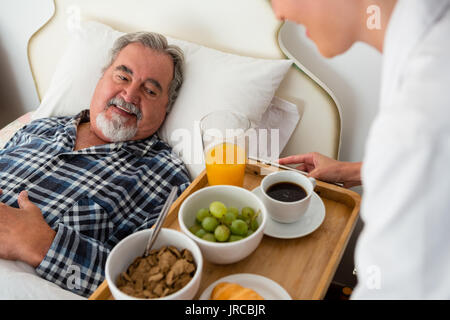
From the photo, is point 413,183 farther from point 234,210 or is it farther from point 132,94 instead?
point 132,94

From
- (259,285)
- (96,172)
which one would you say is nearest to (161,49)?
(96,172)

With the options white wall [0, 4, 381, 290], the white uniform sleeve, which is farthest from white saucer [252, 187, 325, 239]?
white wall [0, 4, 381, 290]

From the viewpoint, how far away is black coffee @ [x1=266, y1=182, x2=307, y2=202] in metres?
0.98

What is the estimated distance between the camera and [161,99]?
1.53 metres

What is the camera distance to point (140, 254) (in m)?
0.87

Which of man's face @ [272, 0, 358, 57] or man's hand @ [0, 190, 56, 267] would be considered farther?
man's hand @ [0, 190, 56, 267]

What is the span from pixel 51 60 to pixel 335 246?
1722 mm

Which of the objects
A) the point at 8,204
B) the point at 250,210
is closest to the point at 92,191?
the point at 8,204

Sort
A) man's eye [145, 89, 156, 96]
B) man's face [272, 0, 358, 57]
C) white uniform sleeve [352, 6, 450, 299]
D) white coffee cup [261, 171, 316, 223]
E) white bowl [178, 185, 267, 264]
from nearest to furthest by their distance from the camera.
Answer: white uniform sleeve [352, 6, 450, 299] < man's face [272, 0, 358, 57] < white bowl [178, 185, 267, 264] < white coffee cup [261, 171, 316, 223] < man's eye [145, 89, 156, 96]

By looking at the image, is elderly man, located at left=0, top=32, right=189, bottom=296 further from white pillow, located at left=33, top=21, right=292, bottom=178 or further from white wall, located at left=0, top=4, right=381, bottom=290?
white wall, located at left=0, top=4, right=381, bottom=290

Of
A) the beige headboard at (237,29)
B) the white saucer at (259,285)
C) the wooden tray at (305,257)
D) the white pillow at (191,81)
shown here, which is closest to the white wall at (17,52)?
the beige headboard at (237,29)

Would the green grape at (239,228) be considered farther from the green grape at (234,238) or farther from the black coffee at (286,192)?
the black coffee at (286,192)

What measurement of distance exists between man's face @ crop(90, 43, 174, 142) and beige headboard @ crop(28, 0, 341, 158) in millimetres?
230

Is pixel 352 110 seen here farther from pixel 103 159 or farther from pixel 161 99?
pixel 103 159
